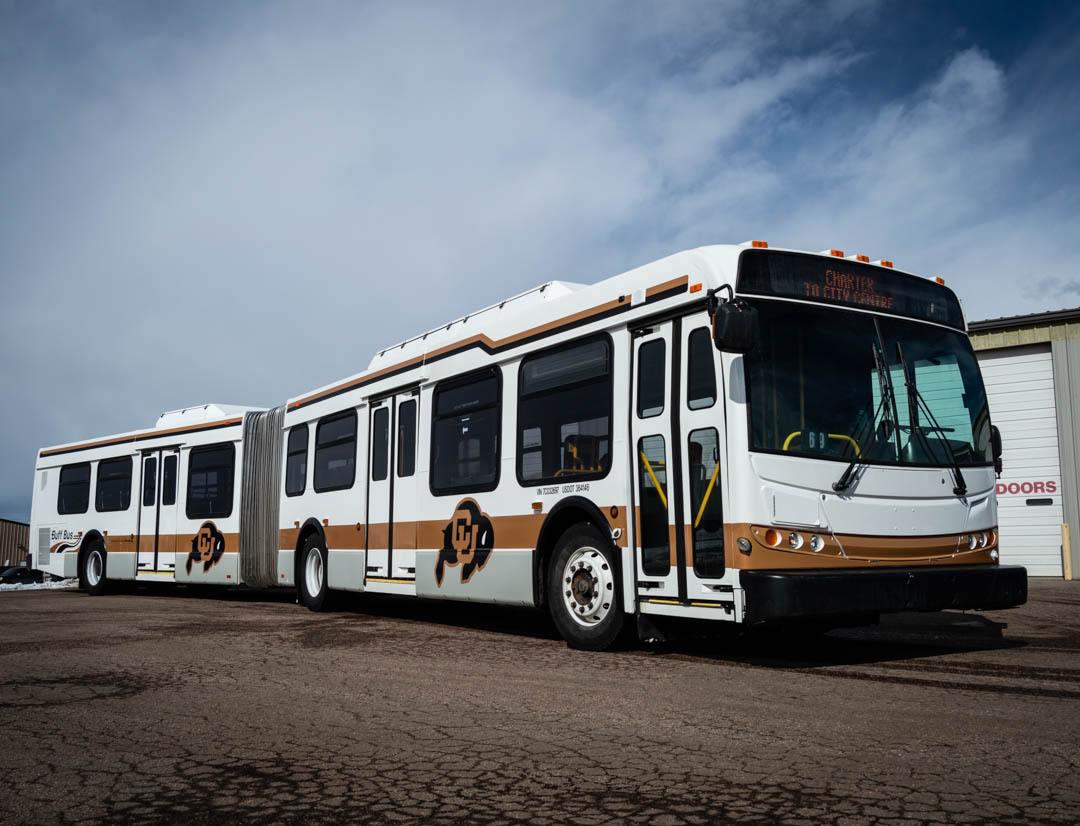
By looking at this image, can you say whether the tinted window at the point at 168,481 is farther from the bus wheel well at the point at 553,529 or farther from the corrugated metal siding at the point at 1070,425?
the corrugated metal siding at the point at 1070,425

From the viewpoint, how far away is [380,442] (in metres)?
12.8

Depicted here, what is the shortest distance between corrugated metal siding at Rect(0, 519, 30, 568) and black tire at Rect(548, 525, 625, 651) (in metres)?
37.9

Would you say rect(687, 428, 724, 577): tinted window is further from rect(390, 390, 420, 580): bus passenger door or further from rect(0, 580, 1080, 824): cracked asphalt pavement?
rect(390, 390, 420, 580): bus passenger door

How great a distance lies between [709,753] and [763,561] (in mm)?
2554

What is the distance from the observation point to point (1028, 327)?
68.3ft

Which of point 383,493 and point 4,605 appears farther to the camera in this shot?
point 4,605

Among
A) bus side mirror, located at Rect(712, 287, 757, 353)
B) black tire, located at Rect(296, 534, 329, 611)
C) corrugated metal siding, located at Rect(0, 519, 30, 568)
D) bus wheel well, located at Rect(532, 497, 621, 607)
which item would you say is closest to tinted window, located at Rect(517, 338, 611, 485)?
bus wheel well, located at Rect(532, 497, 621, 607)

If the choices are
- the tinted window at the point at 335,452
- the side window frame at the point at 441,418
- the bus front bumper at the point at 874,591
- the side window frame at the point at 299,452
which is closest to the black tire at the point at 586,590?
the side window frame at the point at 441,418

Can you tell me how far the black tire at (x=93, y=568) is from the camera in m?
20.2

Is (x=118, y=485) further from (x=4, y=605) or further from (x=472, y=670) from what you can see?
(x=472, y=670)

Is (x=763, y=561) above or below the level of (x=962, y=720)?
above

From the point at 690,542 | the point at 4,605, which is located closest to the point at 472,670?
the point at 690,542

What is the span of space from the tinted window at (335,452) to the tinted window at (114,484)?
23.1 feet

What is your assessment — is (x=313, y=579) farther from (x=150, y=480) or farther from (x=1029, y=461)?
(x=1029, y=461)
